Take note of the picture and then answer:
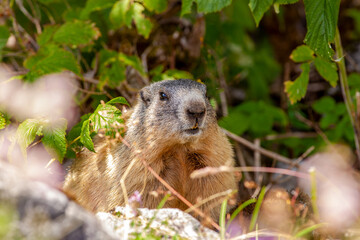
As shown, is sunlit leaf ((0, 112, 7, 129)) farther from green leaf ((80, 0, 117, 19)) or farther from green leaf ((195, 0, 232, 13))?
green leaf ((195, 0, 232, 13))

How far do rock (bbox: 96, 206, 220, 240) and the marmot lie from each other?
2.67 feet

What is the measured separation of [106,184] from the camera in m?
4.48

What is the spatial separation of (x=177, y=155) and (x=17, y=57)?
3.17 metres

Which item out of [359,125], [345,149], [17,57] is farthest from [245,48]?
[17,57]

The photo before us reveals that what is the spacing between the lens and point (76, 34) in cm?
529

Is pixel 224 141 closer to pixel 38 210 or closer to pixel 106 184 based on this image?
pixel 106 184

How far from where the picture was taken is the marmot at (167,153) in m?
4.09

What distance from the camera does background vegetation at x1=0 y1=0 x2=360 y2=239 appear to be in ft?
14.0

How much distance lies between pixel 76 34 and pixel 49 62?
0.56 m

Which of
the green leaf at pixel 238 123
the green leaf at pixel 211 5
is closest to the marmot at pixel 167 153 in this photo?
the green leaf at pixel 211 5

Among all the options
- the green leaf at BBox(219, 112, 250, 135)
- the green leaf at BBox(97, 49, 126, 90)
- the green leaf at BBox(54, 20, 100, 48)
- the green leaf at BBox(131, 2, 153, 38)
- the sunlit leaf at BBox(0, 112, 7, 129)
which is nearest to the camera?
the sunlit leaf at BBox(0, 112, 7, 129)

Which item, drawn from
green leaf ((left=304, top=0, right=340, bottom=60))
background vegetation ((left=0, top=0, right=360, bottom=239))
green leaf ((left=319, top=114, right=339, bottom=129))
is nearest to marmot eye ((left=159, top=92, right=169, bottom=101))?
background vegetation ((left=0, top=0, right=360, bottom=239))

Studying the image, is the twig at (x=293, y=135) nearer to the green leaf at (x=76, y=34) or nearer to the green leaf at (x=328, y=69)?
the green leaf at (x=328, y=69)

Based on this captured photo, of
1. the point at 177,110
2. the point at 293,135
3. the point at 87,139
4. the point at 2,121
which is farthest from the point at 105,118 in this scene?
the point at 293,135
